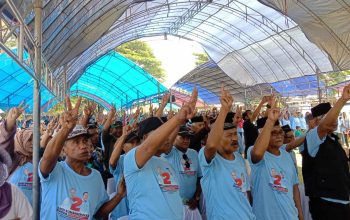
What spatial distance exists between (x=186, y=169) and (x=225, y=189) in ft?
2.72

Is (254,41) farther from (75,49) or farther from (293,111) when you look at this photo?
(75,49)

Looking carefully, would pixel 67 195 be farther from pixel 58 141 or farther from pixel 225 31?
pixel 225 31

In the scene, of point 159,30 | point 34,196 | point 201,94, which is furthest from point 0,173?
point 201,94

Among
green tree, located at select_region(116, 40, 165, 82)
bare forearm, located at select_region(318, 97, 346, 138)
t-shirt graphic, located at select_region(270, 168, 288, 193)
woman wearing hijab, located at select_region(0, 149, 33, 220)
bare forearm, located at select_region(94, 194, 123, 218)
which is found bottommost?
bare forearm, located at select_region(94, 194, 123, 218)

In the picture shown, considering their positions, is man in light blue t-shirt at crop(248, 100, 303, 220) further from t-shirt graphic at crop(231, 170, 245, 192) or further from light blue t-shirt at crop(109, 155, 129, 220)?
light blue t-shirt at crop(109, 155, 129, 220)

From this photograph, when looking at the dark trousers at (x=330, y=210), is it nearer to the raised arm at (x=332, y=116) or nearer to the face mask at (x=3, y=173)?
the raised arm at (x=332, y=116)

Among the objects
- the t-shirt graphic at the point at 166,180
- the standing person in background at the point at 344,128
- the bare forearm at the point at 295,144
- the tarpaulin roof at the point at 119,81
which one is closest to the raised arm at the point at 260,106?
the bare forearm at the point at 295,144

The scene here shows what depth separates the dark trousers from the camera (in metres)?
3.45

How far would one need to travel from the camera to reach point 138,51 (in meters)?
37.8

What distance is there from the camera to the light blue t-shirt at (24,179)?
304cm

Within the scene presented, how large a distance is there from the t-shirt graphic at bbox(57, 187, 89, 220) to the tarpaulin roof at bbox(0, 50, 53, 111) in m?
9.53

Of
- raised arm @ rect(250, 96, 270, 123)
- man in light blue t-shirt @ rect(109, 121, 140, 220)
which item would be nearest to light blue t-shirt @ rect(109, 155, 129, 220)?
man in light blue t-shirt @ rect(109, 121, 140, 220)

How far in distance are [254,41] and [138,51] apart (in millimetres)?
20665

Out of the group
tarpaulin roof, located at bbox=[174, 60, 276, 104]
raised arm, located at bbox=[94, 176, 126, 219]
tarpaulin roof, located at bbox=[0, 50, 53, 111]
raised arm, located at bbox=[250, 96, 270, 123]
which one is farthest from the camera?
tarpaulin roof, located at bbox=[174, 60, 276, 104]
